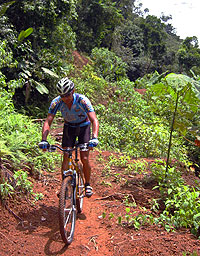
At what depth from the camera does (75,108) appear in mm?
4164

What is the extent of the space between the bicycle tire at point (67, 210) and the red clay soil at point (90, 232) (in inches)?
6.2

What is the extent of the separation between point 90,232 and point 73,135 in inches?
56.6

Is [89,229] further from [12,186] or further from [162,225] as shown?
[12,186]

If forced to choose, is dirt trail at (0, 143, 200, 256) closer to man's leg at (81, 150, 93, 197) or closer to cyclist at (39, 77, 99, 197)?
man's leg at (81, 150, 93, 197)

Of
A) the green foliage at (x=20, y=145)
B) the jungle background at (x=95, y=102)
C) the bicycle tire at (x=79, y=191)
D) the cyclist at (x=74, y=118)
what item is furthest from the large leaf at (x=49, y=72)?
the bicycle tire at (x=79, y=191)

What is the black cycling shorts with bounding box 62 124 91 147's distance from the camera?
13.9 feet

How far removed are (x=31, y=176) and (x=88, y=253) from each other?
2.13 meters

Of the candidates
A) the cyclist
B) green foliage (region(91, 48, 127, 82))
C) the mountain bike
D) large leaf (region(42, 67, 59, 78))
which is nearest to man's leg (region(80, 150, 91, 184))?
the cyclist

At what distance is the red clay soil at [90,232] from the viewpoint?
10.8 feet

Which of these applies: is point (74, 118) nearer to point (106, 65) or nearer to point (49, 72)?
point (49, 72)

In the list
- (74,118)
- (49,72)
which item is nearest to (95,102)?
(49,72)

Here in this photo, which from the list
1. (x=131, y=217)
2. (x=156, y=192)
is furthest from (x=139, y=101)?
(x=131, y=217)

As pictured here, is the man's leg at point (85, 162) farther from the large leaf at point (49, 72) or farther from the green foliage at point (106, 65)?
the green foliage at point (106, 65)

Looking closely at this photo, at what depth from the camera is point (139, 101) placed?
11867mm
